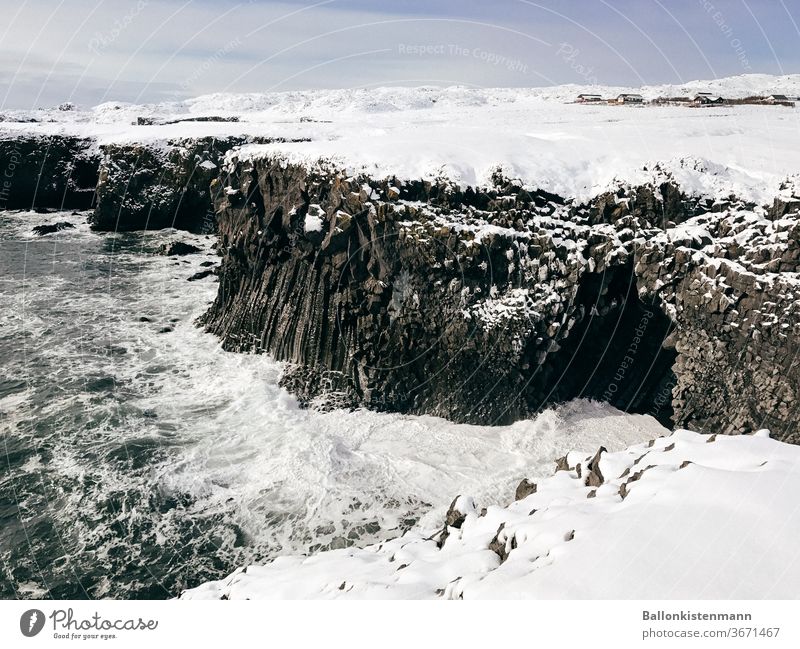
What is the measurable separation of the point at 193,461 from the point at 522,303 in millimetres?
17138

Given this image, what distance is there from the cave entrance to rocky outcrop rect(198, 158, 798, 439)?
71mm

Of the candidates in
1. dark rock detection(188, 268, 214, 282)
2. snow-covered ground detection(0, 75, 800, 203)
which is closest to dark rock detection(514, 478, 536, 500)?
snow-covered ground detection(0, 75, 800, 203)

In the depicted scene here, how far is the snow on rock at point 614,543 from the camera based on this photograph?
9.21m

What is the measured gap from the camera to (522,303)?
27.1m

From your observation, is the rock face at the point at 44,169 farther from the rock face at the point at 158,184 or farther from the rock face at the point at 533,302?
the rock face at the point at 533,302

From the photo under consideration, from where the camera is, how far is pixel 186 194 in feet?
218

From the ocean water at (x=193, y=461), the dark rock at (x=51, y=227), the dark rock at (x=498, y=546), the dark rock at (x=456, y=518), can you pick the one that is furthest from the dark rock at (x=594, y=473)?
the dark rock at (x=51, y=227)

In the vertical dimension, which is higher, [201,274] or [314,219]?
[314,219]

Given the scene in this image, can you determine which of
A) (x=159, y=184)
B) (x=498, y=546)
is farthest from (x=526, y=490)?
(x=159, y=184)

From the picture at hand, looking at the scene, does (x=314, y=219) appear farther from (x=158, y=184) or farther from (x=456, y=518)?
(x=158, y=184)

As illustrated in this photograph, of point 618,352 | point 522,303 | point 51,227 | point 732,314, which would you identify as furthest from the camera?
point 51,227

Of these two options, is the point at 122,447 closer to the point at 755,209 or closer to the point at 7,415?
the point at 7,415

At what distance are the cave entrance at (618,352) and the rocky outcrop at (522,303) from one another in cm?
7

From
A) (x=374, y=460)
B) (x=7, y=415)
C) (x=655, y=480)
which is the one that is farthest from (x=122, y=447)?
(x=655, y=480)
